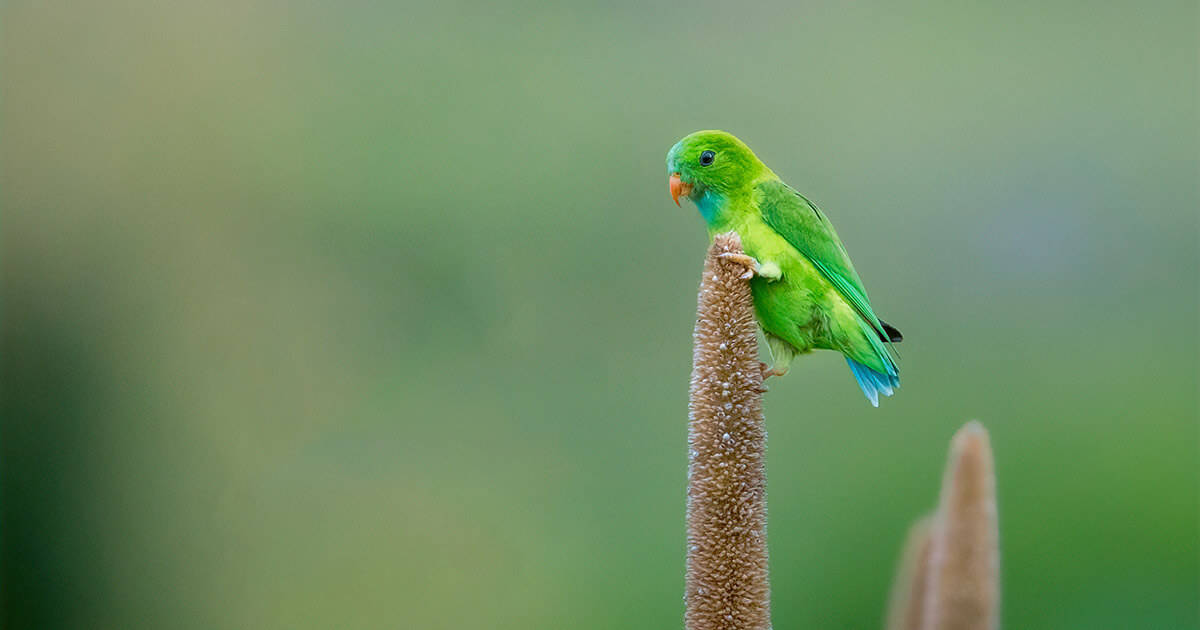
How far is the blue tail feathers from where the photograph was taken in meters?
1.41

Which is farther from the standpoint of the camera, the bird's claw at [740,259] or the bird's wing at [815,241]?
the bird's wing at [815,241]

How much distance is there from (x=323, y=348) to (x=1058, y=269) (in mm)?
1856

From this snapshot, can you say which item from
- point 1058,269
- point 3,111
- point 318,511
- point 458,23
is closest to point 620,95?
point 458,23

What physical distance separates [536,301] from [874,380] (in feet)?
3.87

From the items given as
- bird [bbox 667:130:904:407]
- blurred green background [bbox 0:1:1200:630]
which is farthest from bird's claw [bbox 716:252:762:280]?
blurred green background [bbox 0:1:1200:630]

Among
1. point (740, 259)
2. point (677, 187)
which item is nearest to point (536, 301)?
point (677, 187)

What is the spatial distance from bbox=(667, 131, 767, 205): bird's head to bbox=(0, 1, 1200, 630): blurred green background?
37.6 inches

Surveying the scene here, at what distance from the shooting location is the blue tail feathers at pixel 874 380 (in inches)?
55.6

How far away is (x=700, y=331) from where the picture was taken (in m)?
1.01

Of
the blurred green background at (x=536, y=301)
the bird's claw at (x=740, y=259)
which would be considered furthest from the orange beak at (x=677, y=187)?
the blurred green background at (x=536, y=301)

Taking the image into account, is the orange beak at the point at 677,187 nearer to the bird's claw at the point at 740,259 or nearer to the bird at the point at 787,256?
the bird at the point at 787,256

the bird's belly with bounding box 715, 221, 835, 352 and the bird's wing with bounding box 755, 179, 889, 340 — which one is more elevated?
the bird's wing with bounding box 755, 179, 889, 340

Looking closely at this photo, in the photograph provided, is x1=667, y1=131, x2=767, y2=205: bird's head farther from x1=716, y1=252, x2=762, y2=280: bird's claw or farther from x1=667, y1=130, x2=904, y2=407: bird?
x1=716, y1=252, x2=762, y2=280: bird's claw

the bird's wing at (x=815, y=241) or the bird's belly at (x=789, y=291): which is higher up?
the bird's wing at (x=815, y=241)
